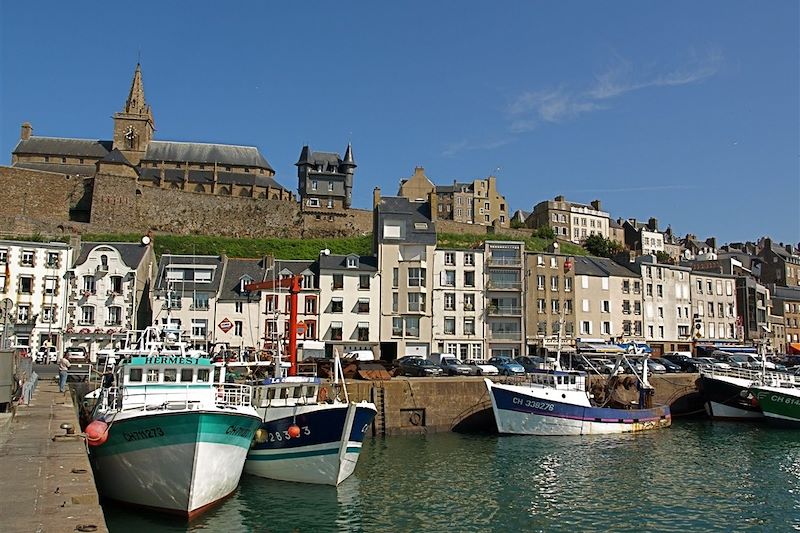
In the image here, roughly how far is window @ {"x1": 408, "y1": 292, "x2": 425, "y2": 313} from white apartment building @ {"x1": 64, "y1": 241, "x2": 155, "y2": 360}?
2157 centimetres

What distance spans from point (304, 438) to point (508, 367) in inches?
968

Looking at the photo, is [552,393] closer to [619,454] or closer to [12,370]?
[619,454]

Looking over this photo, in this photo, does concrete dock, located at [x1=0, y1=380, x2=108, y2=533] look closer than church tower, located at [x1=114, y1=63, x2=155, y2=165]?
Yes

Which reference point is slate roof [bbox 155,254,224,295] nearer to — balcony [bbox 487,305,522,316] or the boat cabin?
balcony [bbox 487,305,522,316]

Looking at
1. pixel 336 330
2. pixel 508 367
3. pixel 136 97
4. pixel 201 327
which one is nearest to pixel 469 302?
pixel 336 330

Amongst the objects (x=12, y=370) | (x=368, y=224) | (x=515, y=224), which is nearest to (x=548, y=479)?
(x=12, y=370)

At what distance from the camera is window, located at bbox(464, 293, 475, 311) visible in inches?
2376

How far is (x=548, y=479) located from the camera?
26.2 meters

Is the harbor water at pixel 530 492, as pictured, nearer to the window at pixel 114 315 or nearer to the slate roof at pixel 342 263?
the slate roof at pixel 342 263

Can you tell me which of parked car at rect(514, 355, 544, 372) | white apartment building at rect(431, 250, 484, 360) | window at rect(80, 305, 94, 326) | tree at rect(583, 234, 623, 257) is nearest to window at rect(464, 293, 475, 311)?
white apartment building at rect(431, 250, 484, 360)

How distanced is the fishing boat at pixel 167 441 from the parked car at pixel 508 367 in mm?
25127

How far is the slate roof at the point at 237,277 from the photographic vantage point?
5625 cm

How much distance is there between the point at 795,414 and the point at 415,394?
21.8 m

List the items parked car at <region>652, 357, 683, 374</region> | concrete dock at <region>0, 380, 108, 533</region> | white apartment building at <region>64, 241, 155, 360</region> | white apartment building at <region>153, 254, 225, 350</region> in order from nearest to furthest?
concrete dock at <region>0, 380, 108, 533</region> < parked car at <region>652, 357, 683, 374</region> < white apartment building at <region>64, 241, 155, 360</region> < white apartment building at <region>153, 254, 225, 350</region>
